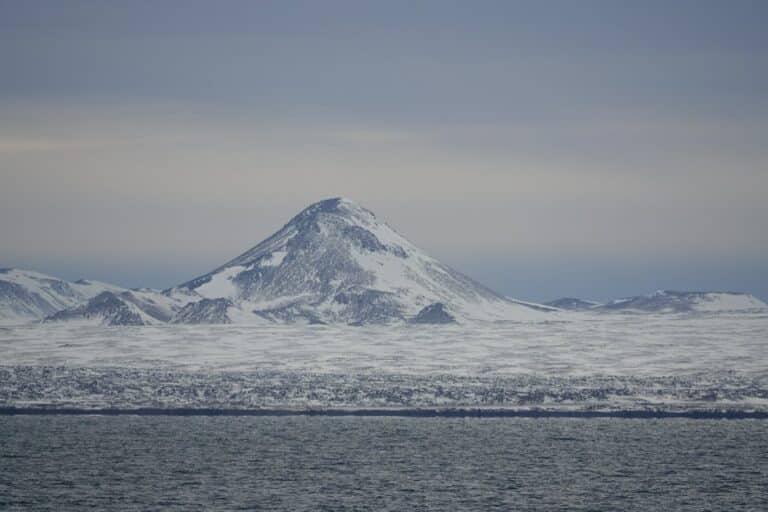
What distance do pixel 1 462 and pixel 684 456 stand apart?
86.6 metres

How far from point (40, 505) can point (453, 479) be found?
48222mm

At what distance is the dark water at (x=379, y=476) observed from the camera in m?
130

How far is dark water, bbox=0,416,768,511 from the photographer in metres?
130

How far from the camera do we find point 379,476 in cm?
15600

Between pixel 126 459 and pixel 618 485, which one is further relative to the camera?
pixel 126 459

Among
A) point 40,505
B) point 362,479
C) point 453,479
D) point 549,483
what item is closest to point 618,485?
point 549,483

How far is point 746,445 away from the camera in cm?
19212

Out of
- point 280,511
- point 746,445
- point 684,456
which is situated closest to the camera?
point 280,511

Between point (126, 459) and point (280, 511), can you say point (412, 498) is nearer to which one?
point (280, 511)

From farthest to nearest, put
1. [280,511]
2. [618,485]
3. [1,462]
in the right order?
[1,462]
[618,485]
[280,511]

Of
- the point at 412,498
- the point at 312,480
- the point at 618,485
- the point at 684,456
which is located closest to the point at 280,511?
the point at 412,498

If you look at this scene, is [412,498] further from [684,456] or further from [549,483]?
[684,456]

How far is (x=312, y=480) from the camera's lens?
151 meters

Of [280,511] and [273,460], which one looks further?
[273,460]
